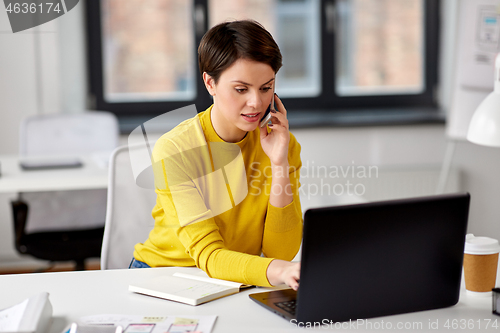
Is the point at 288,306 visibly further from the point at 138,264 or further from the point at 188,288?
the point at 138,264

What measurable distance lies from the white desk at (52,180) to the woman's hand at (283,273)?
1.17 m

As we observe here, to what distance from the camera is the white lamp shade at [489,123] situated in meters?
1.19

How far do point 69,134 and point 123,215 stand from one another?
3.69 feet

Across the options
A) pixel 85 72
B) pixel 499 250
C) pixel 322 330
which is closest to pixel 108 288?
pixel 322 330

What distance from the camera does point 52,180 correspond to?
81.4 inches

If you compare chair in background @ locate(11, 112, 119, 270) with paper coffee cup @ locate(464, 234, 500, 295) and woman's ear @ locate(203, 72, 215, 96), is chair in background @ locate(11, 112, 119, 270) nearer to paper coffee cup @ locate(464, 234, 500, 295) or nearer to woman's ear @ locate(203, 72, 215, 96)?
woman's ear @ locate(203, 72, 215, 96)

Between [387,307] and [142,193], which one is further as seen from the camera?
[142,193]

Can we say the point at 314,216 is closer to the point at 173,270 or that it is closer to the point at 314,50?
the point at 173,270

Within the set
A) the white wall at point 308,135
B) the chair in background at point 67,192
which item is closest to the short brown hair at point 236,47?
the chair in background at point 67,192

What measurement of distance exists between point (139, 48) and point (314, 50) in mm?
1042

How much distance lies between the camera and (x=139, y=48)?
3.23 m

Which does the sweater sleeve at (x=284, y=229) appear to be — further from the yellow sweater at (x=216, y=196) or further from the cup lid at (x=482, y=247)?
the cup lid at (x=482, y=247)

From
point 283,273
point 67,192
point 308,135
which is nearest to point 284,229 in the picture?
point 283,273

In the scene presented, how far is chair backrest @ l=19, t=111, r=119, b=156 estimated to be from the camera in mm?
2479
